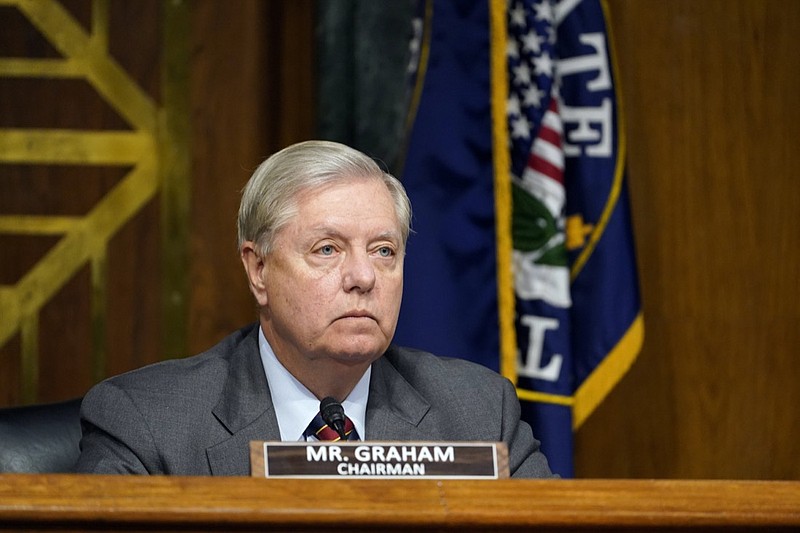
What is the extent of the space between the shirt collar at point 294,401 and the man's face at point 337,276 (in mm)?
67

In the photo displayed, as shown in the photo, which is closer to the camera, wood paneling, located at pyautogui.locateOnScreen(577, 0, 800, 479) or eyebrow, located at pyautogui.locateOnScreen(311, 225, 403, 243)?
eyebrow, located at pyautogui.locateOnScreen(311, 225, 403, 243)

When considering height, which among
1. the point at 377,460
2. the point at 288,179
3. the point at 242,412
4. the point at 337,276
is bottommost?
the point at 242,412

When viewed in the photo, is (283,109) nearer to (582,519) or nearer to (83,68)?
(83,68)

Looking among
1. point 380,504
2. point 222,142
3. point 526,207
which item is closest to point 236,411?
point 380,504

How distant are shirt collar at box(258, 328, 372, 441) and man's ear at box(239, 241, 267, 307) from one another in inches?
3.7

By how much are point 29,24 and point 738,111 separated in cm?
210

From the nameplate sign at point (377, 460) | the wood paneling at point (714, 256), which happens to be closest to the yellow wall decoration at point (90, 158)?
the wood paneling at point (714, 256)

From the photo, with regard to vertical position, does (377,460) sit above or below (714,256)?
above

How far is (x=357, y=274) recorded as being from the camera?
6.12 feet

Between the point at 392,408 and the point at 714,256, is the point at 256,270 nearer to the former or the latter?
the point at 392,408

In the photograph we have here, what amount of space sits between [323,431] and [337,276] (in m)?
0.26

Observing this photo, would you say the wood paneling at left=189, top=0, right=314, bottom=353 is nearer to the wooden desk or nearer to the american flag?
the american flag

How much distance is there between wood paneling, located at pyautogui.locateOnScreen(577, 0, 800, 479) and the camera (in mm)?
3258

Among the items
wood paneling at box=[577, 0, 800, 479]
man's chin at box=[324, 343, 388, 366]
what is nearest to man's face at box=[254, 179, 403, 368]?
man's chin at box=[324, 343, 388, 366]
